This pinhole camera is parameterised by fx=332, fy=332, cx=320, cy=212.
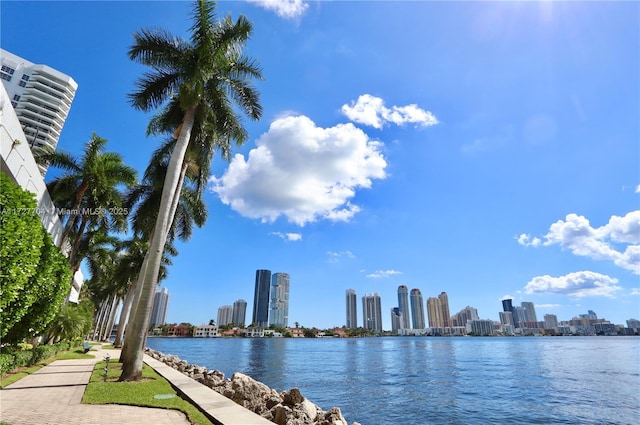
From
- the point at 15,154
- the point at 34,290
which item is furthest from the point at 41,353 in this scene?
the point at 15,154

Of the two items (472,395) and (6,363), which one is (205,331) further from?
(6,363)

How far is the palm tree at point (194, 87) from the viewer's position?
14402mm

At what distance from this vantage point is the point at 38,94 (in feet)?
333

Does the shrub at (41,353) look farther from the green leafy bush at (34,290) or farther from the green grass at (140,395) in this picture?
the green grass at (140,395)

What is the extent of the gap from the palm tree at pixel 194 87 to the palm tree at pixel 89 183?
350 inches

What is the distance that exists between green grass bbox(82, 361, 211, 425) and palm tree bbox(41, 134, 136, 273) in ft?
47.9

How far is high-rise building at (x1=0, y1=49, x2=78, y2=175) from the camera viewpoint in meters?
98.1

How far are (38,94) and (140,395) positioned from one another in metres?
129

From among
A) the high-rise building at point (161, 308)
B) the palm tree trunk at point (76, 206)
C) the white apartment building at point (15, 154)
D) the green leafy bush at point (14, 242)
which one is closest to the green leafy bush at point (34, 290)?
the green leafy bush at point (14, 242)

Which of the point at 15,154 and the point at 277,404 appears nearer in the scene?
the point at 277,404

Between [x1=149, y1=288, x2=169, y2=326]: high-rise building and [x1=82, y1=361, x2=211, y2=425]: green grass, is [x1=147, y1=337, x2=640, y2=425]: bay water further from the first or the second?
[x1=149, y1=288, x2=169, y2=326]: high-rise building

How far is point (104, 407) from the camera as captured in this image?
348 inches

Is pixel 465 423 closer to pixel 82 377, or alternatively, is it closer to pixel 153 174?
pixel 82 377

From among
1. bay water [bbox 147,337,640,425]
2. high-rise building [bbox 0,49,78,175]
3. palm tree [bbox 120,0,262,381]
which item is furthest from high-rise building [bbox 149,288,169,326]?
palm tree [bbox 120,0,262,381]
